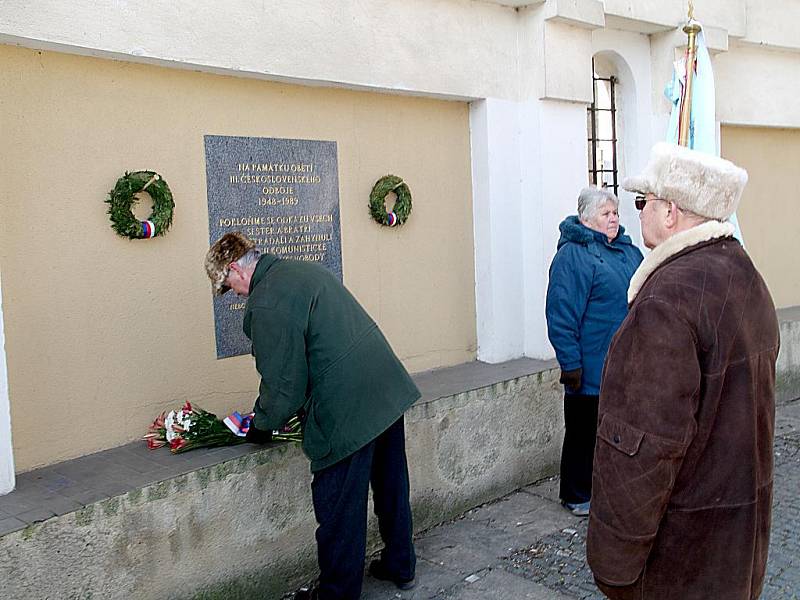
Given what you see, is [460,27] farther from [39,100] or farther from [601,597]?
[601,597]

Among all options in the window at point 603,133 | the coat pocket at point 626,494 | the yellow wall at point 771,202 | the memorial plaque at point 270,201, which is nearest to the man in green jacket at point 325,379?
the memorial plaque at point 270,201

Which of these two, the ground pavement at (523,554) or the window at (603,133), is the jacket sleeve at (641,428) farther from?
the window at (603,133)

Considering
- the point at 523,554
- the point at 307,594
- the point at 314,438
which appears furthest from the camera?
the point at 523,554

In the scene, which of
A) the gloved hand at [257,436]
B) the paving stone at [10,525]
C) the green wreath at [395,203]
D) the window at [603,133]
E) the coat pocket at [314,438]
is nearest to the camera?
the paving stone at [10,525]

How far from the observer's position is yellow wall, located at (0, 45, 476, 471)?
379cm

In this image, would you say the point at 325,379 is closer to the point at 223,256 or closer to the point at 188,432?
the point at 223,256

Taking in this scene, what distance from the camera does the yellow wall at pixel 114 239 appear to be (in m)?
3.79

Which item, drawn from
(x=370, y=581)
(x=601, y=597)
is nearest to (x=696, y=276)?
(x=601, y=597)

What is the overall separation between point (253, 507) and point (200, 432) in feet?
1.47

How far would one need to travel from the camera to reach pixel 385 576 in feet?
13.4

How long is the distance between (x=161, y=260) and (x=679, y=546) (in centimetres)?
293

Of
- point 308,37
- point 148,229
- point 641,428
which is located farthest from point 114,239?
point 641,428

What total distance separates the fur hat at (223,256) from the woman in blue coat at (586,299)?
5.88 feet

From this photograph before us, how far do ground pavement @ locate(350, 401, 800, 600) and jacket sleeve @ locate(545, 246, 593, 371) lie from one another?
96cm
